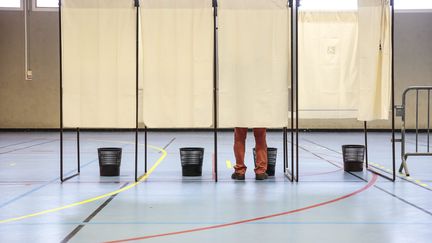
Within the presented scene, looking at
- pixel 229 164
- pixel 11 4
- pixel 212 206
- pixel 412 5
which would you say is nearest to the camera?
pixel 212 206

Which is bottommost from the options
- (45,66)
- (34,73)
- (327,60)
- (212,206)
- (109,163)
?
(212,206)

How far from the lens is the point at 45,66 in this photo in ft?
73.2

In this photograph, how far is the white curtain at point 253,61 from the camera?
7.52 m

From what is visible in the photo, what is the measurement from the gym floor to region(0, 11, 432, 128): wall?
42.9ft

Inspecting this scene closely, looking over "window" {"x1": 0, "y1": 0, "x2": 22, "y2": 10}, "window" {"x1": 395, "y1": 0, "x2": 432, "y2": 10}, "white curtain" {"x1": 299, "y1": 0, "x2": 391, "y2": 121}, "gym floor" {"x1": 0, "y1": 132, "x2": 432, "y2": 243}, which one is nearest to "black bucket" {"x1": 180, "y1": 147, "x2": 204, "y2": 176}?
"gym floor" {"x1": 0, "y1": 132, "x2": 432, "y2": 243}

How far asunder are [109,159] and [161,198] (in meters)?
2.30

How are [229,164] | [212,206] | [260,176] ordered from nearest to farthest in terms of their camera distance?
[212,206], [260,176], [229,164]

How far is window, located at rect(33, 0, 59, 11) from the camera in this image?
2208cm

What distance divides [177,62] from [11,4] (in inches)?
667

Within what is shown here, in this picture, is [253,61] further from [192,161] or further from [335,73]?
[192,161]

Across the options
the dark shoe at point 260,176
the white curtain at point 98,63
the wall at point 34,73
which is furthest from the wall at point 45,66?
the white curtain at point 98,63

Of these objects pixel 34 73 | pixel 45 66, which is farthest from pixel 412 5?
pixel 34 73

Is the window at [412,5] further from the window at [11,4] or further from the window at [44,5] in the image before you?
the window at [11,4]

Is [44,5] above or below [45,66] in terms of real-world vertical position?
above
